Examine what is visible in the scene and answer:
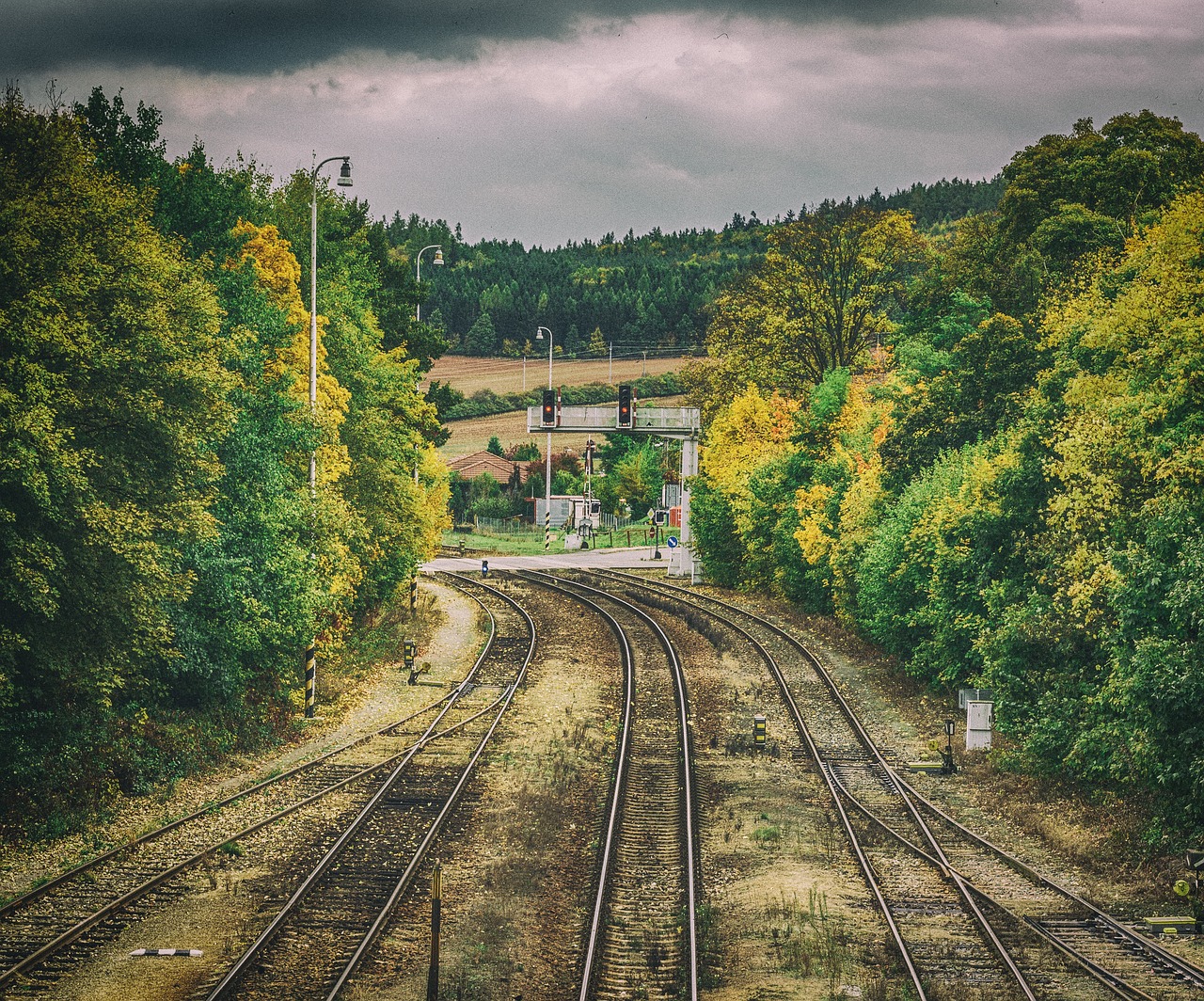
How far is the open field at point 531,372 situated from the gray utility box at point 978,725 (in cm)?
12197

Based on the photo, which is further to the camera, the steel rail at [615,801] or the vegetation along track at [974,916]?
the steel rail at [615,801]

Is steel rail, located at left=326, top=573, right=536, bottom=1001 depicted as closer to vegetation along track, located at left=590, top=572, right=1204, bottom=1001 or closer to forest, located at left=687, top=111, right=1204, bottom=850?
vegetation along track, located at left=590, top=572, right=1204, bottom=1001

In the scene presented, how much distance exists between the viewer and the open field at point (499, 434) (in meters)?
129

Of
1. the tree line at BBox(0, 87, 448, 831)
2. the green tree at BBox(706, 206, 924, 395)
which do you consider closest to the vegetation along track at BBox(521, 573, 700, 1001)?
the tree line at BBox(0, 87, 448, 831)

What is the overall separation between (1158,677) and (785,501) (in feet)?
99.7

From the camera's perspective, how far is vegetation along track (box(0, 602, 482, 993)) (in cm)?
1409

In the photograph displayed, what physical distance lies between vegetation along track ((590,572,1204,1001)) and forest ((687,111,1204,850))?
7.90 ft

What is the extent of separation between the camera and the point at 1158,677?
56.5 feet

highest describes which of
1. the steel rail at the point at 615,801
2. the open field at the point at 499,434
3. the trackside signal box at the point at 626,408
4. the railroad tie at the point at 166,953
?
the trackside signal box at the point at 626,408

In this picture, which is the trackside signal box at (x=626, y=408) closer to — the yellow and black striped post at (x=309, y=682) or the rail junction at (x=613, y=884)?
the rail junction at (x=613, y=884)

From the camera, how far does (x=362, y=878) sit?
56.3ft

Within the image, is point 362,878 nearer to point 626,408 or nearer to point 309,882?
point 309,882

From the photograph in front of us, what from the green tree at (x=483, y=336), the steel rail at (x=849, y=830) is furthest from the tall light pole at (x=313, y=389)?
the green tree at (x=483, y=336)

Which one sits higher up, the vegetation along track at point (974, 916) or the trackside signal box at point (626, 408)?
the trackside signal box at point (626, 408)
